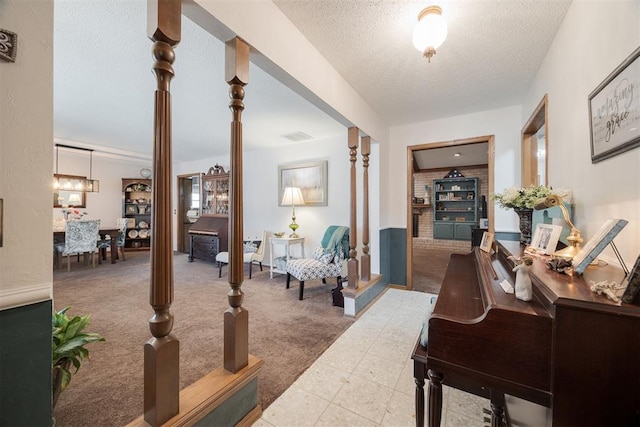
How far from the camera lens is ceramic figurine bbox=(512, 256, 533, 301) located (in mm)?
893

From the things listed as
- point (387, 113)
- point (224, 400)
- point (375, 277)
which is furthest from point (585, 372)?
point (387, 113)

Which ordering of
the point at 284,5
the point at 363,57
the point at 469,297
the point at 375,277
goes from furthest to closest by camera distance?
1. the point at 375,277
2. the point at 363,57
3. the point at 284,5
4. the point at 469,297

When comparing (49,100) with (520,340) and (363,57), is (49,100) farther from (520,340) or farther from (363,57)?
(363,57)

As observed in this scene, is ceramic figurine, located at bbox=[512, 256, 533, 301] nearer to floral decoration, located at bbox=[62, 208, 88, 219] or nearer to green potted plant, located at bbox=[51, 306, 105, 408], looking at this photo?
green potted plant, located at bbox=[51, 306, 105, 408]

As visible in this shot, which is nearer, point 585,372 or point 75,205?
point 585,372

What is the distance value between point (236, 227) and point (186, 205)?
20.9ft

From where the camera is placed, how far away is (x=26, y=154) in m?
0.75

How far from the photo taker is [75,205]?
228 inches

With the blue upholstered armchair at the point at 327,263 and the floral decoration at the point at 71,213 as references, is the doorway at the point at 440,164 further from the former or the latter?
the floral decoration at the point at 71,213

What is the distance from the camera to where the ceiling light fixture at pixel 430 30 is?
154 cm

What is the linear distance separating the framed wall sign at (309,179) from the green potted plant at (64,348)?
11.6ft

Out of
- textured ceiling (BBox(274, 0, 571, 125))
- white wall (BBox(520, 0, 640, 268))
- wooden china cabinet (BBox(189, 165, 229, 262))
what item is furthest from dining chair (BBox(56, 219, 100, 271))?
white wall (BBox(520, 0, 640, 268))

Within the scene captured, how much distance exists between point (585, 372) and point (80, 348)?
193 cm

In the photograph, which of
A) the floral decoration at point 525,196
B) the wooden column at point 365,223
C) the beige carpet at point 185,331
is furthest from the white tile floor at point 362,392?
the floral decoration at point 525,196
